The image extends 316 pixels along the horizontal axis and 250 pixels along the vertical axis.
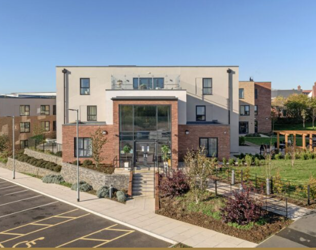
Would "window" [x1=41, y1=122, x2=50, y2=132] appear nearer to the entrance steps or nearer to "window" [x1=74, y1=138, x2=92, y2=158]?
"window" [x1=74, y1=138, x2=92, y2=158]

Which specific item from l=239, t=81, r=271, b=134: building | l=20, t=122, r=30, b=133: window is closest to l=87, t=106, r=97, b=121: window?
l=20, t=122, r=30, b=133: window

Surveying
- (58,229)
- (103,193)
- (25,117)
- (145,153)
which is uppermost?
(25,117)

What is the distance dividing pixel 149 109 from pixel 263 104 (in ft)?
109

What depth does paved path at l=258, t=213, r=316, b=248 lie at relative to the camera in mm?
12266

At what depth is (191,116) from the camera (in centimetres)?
3047

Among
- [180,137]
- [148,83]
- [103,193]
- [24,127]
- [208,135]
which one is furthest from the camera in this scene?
[24,127]

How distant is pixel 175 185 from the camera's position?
1877 cm

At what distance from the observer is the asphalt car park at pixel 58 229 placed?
13.1 metres

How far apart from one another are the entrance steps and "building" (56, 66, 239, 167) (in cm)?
235

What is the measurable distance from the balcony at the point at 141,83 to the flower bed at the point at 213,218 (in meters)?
12.0

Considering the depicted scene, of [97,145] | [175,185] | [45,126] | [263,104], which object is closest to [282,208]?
[175,185]

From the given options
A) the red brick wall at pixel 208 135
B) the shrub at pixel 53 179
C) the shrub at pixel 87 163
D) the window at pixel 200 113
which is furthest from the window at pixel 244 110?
the shrub at pixel 53 179

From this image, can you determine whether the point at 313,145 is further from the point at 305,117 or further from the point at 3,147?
the point at 3,147

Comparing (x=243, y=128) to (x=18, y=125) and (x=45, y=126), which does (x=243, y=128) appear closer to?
(x=45, y=126)
